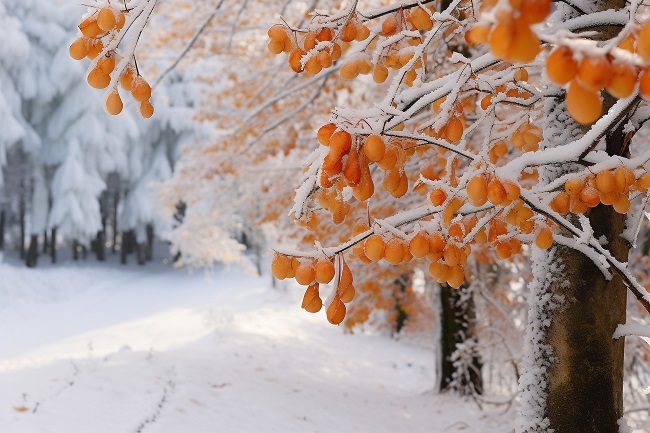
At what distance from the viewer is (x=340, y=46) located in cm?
200

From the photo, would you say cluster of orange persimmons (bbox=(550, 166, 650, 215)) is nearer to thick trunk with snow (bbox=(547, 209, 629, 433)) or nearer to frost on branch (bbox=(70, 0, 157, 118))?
thick trunk with snow (bbox=(547, 209, 629, 433))

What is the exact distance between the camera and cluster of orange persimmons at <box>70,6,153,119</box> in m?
1.64

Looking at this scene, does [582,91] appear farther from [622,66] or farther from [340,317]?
[340,317]

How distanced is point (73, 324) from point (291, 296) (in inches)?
281

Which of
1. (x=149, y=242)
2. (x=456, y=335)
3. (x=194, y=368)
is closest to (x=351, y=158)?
(x=194, y=368)

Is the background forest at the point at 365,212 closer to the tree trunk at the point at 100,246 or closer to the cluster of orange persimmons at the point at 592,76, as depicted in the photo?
the cluster of orange persimmons at the point at 592,76

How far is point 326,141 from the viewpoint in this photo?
4.75ft

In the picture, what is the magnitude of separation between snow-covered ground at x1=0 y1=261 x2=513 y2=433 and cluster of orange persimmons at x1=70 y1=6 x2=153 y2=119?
329 cm

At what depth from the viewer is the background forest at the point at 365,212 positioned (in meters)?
1.67

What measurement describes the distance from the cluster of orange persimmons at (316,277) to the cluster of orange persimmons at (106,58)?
72 centimetres

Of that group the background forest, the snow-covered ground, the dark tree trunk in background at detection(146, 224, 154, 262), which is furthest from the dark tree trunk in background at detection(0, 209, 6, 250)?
the dark tree trunk in background at detection(146, 224, 154, 262)

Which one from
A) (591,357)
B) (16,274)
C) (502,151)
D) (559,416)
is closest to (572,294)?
(591,357)

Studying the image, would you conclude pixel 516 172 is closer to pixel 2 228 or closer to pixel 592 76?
pixel 592 76

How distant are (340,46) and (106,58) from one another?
0.83 m
